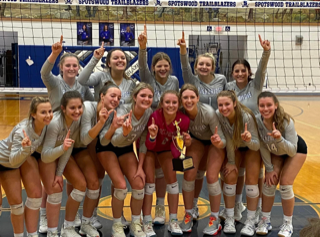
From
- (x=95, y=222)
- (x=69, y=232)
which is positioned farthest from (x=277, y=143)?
(x=69, y=232)

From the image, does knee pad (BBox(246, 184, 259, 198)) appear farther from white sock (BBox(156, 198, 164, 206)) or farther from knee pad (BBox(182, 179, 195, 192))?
white sock (BBox(156, 198, 164, 206))

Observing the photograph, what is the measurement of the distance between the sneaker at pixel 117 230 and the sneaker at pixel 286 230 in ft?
4.82

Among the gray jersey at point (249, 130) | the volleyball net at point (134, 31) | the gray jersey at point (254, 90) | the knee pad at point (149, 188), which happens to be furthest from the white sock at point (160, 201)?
the volleyball net at point (134, 31)

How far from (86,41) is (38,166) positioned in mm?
9866

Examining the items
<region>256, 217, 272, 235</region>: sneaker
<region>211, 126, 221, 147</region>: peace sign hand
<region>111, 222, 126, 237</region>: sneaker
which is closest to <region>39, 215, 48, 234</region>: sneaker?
<region>111, 222, 126, 237</region>: sneaker

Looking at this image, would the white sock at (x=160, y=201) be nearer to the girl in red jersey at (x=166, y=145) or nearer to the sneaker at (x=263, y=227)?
the girl in red jersey at (x=166, y=145)

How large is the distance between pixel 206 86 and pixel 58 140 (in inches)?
62.3

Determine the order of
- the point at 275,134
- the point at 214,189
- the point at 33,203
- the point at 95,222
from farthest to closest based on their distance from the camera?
the point at 95,222 < the point at 214,189 < the point at 275,134 < the point at 33,203

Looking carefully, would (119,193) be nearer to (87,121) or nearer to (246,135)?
(87,121)

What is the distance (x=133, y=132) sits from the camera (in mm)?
3484

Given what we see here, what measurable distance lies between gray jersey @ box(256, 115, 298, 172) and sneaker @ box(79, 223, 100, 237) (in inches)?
67.8

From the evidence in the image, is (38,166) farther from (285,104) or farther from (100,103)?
(285,104)

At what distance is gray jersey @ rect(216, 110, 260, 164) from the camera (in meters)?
3.51

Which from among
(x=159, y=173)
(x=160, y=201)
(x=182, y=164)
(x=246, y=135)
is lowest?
(x=160, y=201)
